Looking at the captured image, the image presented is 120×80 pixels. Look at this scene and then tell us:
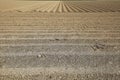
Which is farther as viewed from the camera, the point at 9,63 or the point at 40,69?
the point at 9,63

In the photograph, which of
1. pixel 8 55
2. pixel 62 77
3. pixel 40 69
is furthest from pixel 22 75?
pixel 8 55

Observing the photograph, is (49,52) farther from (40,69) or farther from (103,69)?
(103,69)

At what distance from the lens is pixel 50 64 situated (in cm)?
659

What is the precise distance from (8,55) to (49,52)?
1322 millimetres

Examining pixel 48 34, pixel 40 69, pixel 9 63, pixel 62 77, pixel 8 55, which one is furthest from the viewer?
pixel 48 34

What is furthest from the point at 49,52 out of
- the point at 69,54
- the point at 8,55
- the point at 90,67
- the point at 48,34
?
the point at 48,34

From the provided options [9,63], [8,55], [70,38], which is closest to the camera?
[9,63]

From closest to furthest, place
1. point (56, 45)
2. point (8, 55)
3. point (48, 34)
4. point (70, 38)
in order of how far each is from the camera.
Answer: point (8, 55)
point (56, 45)
point (70, 38)
point (48, 34)

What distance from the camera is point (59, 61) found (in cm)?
681

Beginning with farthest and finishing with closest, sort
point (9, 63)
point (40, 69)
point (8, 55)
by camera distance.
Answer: point (8, 55)
point (9, 63)
point (40, 69)

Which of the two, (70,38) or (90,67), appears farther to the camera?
(70,38)

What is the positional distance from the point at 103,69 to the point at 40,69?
168 centimetres

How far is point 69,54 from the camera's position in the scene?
7496 mm

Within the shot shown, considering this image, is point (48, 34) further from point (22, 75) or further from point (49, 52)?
point (22, 75)
